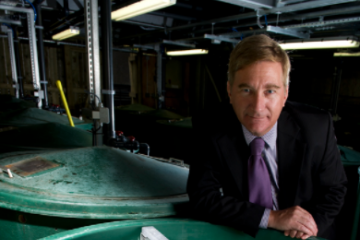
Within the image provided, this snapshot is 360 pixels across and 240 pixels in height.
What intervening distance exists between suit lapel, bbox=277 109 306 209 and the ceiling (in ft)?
8.21

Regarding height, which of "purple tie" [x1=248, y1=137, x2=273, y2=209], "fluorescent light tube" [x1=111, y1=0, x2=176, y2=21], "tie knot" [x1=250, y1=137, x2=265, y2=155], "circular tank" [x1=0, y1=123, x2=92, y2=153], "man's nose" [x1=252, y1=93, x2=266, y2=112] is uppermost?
"fluorescent light tube" [x1=111, y1=0, x2=176, y2=21]

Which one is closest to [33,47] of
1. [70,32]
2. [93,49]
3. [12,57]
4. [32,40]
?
[32,40]

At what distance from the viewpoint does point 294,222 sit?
1099 mm

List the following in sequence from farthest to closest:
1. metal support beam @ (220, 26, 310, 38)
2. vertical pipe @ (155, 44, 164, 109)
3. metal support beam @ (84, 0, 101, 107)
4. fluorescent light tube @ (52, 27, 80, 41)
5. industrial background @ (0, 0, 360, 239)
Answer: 1. vertical pipe @ (155, 44, 164, 109)
2. fluorescent light tube @ (52, 27, 80, 41)
3. metal support beam @ (220, 26, 310, 38)
4. industrial background @ (0, 0, 360, 239)
5. metal support beam @ (84, 0, 101, 107)

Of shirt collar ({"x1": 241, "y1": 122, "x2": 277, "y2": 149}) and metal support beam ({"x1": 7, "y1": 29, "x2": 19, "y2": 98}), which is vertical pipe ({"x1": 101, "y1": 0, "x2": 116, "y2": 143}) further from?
metal support beam ({"x1": 7, "y1": 29, "x2": 19, "y2": 98})

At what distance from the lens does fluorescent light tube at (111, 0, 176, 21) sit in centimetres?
266

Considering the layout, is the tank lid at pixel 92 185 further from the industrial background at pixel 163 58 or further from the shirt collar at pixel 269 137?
the shirt collar at pixel 269 137

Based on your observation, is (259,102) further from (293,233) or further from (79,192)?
(79,192)

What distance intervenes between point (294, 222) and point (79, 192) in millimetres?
1054

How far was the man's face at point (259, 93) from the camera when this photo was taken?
106 cm

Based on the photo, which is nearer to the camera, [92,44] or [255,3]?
[92,44]

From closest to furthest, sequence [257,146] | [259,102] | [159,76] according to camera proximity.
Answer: [259,102] → [257,146] → [159,76]

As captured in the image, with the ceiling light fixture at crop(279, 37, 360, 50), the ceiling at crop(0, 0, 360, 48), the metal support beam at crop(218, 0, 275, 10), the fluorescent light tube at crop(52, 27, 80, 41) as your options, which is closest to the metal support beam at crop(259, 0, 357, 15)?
the ceiling at crop(0, 0, 360, 48)

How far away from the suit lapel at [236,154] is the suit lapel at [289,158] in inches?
6.4
